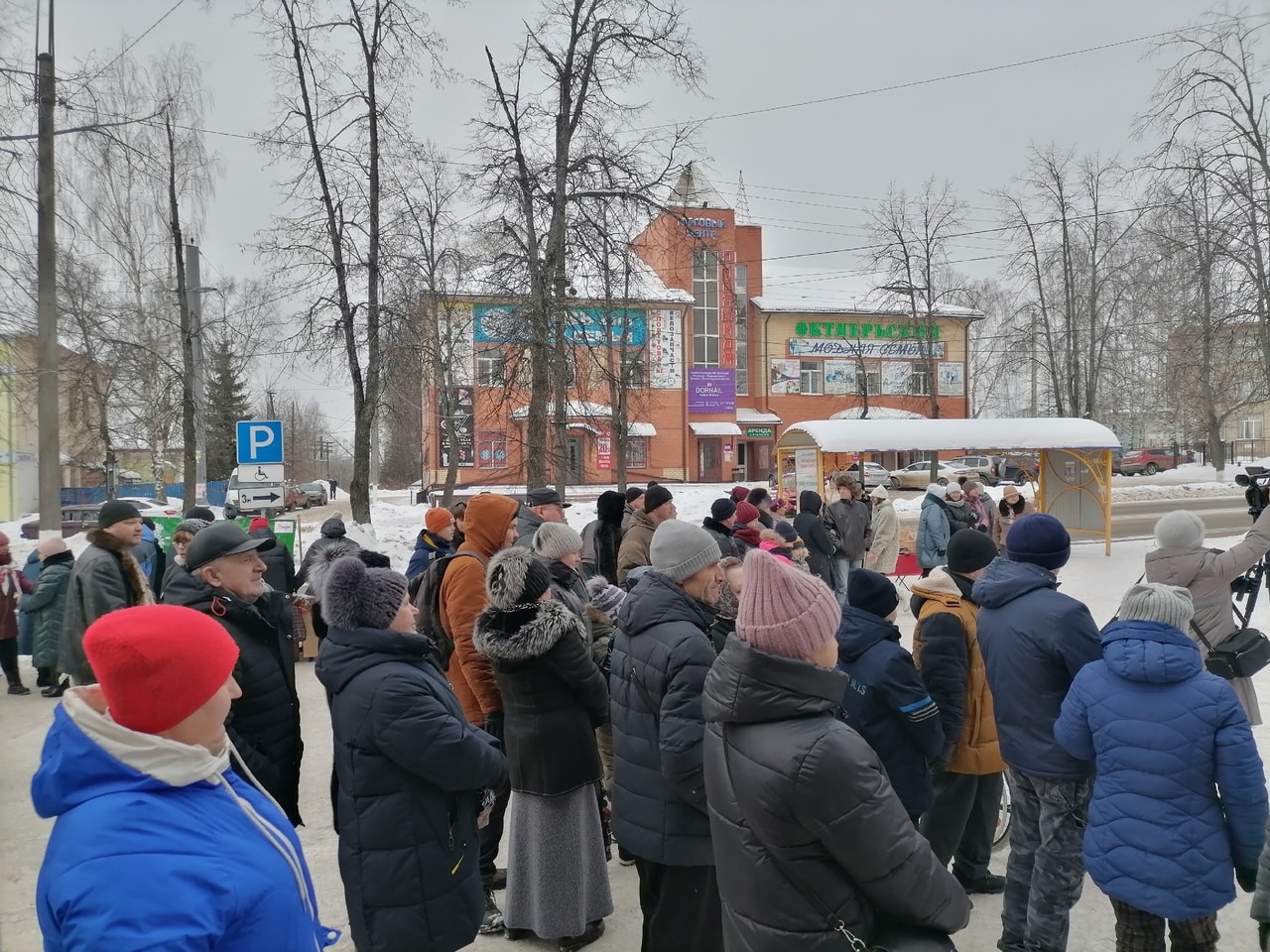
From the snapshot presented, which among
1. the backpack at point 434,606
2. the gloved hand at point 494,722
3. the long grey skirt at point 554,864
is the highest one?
the backpack at point 434,606

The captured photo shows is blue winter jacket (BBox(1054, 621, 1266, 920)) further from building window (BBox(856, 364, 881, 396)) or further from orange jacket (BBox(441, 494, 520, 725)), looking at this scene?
building window (BBox(856, 364, 881, 396))

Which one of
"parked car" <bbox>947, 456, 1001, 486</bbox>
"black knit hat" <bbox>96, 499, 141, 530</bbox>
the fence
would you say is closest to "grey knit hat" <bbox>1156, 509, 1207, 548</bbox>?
"black knit hat" <bbox>96, 499, 141, 530</bbox>

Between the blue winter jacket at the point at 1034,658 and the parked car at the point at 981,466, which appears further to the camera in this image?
the parked car at the point at 981,466

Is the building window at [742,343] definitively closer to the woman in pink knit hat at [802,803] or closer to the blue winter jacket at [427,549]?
the blue winter jacket at [427,549]

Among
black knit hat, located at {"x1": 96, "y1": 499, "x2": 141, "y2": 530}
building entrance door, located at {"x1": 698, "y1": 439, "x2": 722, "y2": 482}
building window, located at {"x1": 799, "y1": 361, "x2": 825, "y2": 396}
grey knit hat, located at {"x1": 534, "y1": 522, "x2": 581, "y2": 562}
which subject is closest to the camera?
grey knit hat, located at {"x1": 534, "y1": 522, "x2": 581, "y2": 562}

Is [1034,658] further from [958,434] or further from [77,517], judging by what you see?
[77,517]

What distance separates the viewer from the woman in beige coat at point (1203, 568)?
4645mm

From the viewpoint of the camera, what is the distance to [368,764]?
2828 millimetres

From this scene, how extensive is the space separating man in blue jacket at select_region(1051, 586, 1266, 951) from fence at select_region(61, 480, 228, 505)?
35.6 metres

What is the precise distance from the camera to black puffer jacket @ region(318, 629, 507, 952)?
2779 millimetres

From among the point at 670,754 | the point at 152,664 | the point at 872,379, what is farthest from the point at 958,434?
the point at 872,379

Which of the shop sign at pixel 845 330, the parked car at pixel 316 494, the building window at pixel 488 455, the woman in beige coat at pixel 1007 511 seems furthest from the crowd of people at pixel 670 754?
the shop sign at pixel 845 330

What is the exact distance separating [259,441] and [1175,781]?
35.9 feet

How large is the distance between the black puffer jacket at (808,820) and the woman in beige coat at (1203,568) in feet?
11.5
